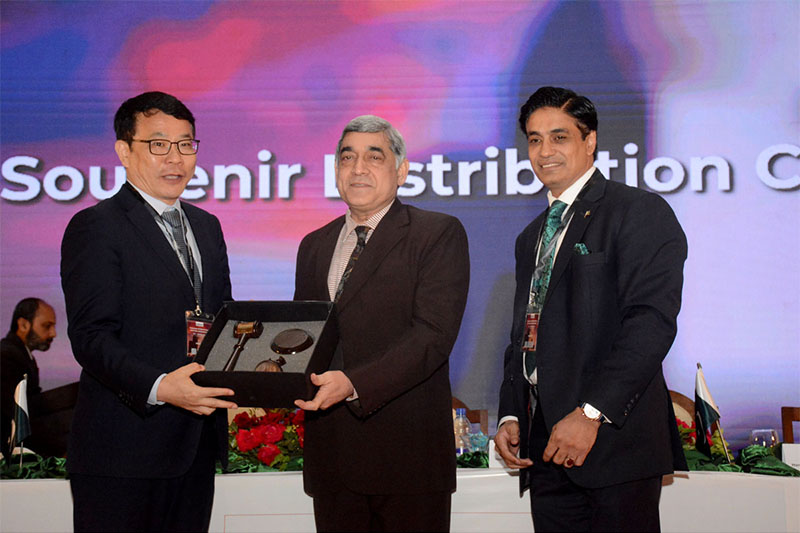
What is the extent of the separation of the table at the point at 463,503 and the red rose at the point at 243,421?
323 mm

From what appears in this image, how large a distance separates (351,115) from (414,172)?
24.7 inches

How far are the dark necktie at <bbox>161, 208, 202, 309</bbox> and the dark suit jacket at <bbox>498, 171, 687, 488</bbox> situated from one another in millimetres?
1098

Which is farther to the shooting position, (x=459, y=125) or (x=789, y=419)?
(x=459, y=125)

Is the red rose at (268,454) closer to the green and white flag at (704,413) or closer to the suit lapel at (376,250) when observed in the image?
the suit lapel at (376,250)

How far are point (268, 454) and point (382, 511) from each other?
3.77 ft

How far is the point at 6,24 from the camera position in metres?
5.32

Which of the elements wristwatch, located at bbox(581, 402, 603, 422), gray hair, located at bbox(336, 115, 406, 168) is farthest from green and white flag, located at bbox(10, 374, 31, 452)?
wristwatch, located at bbox(581, 402, 603, 422)

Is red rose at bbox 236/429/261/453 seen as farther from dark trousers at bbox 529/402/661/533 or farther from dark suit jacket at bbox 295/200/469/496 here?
dark trousers at bbox 529/402/661/533

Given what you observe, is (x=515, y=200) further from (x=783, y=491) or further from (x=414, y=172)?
(x=783, y=491)

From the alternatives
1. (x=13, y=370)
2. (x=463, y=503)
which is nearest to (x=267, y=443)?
(x=463, y=503)

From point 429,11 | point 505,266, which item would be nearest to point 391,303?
point 505,266

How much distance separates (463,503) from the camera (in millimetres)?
2984

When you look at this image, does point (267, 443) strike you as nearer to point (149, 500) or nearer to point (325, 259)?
point (149, 500)

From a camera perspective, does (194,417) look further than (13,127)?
No
